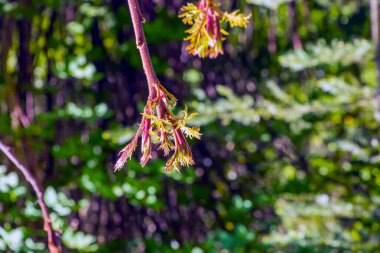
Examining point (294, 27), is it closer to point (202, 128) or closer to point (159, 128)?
point (202, 128)

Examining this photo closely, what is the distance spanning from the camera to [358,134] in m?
2.09

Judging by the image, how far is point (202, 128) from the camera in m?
2.23

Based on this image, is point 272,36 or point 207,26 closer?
point 207,26

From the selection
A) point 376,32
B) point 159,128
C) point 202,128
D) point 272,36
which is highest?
point 159,128

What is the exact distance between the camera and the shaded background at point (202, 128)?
1933 millimetres

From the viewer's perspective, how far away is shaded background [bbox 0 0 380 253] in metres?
1.93

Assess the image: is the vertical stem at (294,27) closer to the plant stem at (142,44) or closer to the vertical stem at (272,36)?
the vertical stem at (272,36)

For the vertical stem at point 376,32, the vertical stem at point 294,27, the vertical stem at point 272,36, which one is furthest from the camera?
the vertical stem at point 272,36

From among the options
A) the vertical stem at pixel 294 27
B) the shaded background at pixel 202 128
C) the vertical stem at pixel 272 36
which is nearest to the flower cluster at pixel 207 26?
the shaded background at pixel 202 128

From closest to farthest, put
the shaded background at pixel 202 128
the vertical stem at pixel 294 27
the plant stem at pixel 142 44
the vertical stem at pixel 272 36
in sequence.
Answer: the plant stem at pixel 142 44, the shaded background at pixel 202 128, the vertical stem at pixel 294 27, the vertical stem at pixel 272 36

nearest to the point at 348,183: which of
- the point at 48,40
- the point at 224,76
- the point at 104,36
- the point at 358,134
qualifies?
the point at 358,134

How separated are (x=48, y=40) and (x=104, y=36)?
20 centimetres

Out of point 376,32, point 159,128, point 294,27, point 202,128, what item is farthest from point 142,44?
point 294,27

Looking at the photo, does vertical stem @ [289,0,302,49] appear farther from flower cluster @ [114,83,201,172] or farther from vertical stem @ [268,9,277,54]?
flower cluster @ [114,83,201,172]
